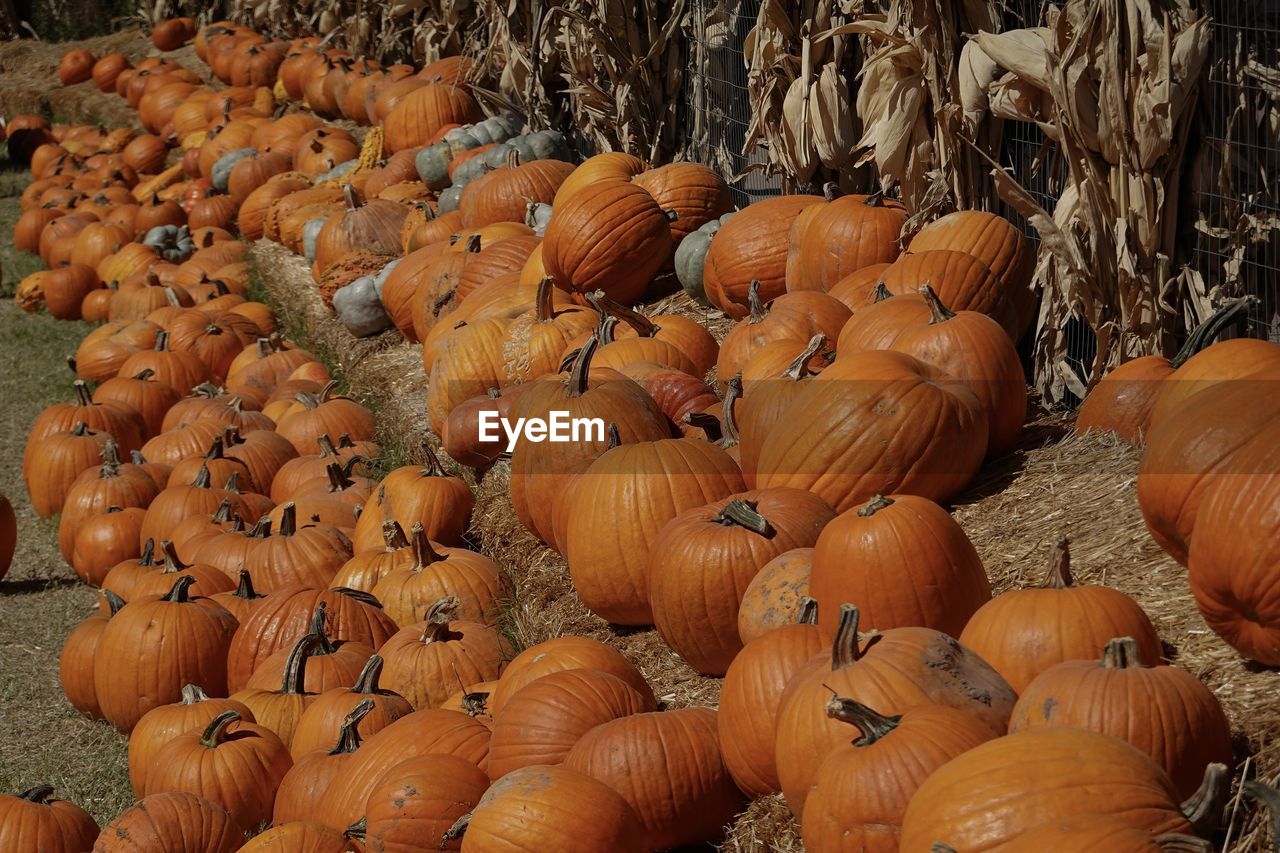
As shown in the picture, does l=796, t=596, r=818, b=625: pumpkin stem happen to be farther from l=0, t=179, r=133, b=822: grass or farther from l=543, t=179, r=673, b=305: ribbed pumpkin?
l=543, t=179, r=673, b=305: ribbed pumpkin

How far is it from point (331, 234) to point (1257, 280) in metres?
6.38

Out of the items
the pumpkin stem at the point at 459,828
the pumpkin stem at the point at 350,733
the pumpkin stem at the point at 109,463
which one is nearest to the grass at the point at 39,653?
the pumpkin stem at the point at 109,463

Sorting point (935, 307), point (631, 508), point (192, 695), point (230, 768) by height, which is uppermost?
point (935, 307)

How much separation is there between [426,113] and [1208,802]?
9.36m

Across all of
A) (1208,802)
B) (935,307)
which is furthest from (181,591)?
(1208,802)

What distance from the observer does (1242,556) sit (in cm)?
238

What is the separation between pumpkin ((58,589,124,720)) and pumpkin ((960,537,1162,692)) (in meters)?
3.64

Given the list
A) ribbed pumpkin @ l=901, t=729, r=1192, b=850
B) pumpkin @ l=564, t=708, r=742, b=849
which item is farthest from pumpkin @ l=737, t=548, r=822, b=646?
ribbed pumpkin @ l=901, t=729, r=1192, b=850

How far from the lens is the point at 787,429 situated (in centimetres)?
370

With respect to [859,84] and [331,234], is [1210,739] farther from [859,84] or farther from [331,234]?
[331,234]

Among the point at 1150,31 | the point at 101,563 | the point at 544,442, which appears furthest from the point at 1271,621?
the point at 101,563

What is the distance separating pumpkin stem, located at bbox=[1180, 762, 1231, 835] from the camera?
1.86m

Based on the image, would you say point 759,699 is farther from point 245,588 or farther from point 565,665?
point 245,588

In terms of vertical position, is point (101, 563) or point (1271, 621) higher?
point (1271, 621)
